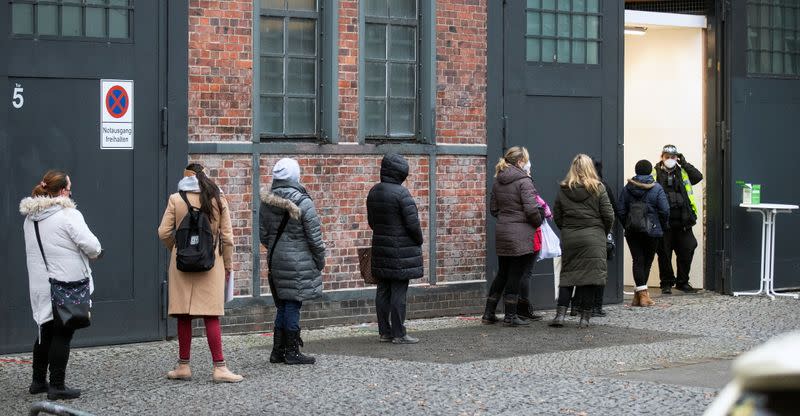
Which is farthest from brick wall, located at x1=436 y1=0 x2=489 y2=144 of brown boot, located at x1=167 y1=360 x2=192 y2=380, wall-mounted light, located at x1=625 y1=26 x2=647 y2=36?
brown boot, located at x1=167 y1=360 x2=192 y2=380

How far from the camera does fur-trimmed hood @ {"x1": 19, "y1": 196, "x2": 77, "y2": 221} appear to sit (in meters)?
8.78

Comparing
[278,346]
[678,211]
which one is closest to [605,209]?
[678,211]

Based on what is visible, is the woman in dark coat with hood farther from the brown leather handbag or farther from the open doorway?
the open doorway

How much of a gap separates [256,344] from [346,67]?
3103mm

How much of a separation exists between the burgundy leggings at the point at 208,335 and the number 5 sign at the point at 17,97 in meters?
2.66

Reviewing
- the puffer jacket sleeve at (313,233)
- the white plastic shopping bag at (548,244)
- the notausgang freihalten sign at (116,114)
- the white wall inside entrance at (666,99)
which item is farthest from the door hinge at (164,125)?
the white wall inside entrance at (666,99)

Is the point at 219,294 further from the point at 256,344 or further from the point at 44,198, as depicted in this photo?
the point at 256,344

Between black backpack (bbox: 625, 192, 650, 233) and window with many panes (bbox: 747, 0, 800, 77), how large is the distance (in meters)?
2.67

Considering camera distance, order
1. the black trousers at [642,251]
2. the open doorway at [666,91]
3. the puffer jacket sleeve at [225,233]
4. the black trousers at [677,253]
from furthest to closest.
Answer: the open doorway at [666,91]
the black trousers at [677,253]
the black trousers at [642,251]
the puffer jacket sleeve at [225,233]

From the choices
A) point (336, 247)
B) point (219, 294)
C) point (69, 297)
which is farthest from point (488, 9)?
point (69, 297)

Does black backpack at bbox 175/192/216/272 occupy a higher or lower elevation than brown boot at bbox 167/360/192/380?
higher

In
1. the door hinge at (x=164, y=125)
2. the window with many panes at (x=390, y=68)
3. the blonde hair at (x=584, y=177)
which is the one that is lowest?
the blonde hair at (x=584, y=177)

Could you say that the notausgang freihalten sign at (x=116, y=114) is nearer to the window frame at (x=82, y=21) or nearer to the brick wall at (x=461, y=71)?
the window frame at (x=82, y=21)

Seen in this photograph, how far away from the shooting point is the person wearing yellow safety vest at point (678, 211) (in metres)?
16.2
